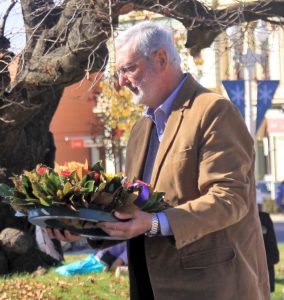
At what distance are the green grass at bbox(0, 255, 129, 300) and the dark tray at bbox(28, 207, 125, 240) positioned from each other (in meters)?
4.51

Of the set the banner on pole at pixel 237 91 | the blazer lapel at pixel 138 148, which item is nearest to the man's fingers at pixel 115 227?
the blazer lapel at pixel 138 148

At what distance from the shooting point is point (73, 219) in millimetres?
2859

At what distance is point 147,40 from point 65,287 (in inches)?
200

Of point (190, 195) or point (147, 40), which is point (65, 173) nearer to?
point (190, 195)

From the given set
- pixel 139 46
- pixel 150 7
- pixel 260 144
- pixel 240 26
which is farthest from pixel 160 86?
pixel 260 144

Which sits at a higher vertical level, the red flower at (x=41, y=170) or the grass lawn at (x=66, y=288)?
the red flower at (x=41, y=170)

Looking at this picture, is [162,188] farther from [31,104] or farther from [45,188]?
[31,104]

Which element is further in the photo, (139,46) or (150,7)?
(150,7)

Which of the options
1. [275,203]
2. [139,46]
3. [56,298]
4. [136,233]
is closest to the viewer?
[136,233]

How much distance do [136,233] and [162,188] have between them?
0.30 m

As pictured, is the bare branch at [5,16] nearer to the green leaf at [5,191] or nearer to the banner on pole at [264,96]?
the banner on pole at [264,96]

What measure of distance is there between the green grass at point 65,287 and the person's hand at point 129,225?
15.4ft

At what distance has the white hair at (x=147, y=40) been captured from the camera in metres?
3.04

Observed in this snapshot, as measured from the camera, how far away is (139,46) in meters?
3.04
